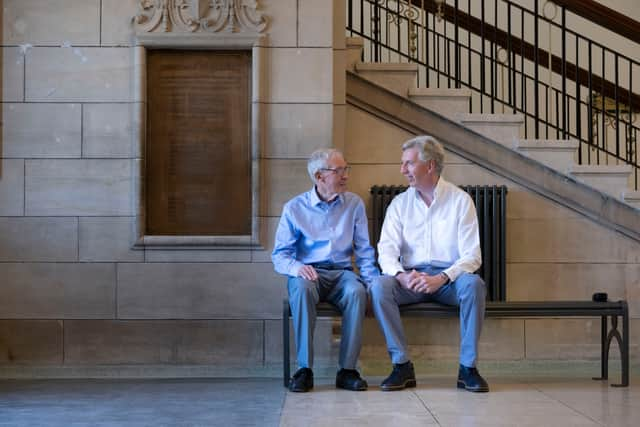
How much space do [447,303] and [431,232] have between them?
1.25ft

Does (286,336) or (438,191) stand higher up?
(438,191)

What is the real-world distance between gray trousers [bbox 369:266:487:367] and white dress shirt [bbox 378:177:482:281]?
0.12 meters

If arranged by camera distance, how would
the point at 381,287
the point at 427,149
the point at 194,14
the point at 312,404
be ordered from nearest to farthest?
1. the point at 312,404
2. the point at 381,287
3. the point at 427,149
4. the point at 194,14

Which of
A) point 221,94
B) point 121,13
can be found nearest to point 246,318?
point 221,94

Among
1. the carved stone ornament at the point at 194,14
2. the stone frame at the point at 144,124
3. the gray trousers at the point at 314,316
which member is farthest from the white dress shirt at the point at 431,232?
the carved stone ornament at the point at 194,14

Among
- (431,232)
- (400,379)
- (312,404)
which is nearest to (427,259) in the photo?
(431,232)

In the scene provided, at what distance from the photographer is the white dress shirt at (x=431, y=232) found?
477 cm

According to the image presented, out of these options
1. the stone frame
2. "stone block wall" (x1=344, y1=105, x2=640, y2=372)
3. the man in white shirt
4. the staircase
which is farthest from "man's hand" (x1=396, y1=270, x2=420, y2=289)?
the staircase

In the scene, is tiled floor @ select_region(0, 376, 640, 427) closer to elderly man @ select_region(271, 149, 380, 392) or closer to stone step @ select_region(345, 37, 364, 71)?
elderly man @ select_region(271, 149, 380, 392)

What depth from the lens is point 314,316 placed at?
464 cm

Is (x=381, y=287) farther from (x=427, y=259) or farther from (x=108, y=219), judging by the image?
(x=108, y=219)

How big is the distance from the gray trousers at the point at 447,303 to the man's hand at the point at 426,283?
83 mm

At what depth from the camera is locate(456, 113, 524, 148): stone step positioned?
6.01 metres

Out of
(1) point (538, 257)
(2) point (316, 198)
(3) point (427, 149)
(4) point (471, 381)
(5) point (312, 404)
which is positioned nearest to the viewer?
(5) point (312, 404)
